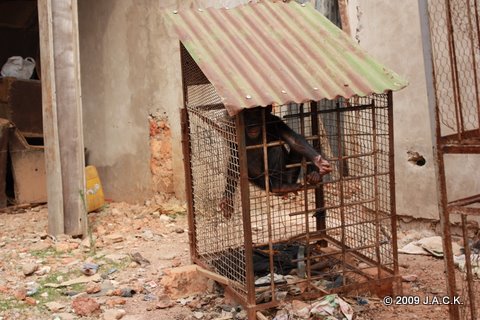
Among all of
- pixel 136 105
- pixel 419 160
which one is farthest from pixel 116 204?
pixel 419 160

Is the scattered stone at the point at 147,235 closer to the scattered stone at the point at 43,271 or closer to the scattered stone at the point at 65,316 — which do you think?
the scattered stone at the point at 43,271

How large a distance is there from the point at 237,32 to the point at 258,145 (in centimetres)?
109

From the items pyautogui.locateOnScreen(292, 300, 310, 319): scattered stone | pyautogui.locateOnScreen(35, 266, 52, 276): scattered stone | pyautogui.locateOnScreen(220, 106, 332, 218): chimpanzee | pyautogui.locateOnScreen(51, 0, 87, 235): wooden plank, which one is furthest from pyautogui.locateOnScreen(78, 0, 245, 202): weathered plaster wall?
pyautogui.locateOnScreen(292, 300, 310, 319): scattered stone

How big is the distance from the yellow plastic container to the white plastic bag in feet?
8.15

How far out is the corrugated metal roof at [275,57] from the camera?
3.99m

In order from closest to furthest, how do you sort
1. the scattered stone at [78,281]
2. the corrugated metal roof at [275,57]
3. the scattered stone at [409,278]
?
the corrugated metal roof at [275,57] → the scattered stone at [409,278] → the scattered stone at [78,281]

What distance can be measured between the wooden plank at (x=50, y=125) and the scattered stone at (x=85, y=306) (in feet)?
6.82

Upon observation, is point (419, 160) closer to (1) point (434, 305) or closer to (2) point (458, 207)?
(1) point (434, 305)

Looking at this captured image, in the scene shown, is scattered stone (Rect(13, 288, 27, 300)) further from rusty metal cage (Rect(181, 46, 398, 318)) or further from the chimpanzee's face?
the chimpanzee's face

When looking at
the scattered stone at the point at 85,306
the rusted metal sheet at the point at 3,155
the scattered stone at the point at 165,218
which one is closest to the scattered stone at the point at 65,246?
the scattered stone at the point at 165,218

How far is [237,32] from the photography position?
4617 mm

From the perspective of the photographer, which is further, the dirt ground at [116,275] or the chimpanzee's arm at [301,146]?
the dirt ground at [116,275]

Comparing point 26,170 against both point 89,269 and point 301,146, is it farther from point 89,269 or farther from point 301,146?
point 301,146

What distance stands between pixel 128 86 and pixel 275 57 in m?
4.51
